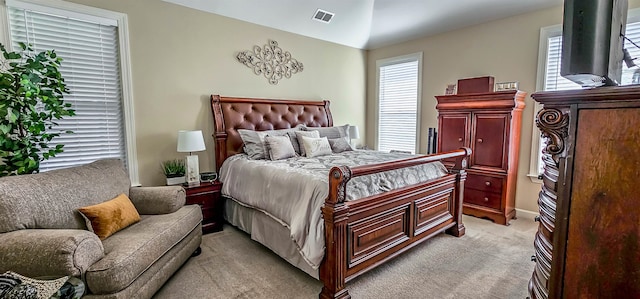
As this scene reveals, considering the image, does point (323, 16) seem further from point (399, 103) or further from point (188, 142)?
point (188, 142)

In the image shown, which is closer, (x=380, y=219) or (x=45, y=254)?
(x=45, y=254)

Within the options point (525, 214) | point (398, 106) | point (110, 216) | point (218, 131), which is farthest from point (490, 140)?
point (110, 216)

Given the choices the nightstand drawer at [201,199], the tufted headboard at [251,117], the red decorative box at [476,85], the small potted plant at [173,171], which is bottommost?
the nightstand drawer at [201,199]

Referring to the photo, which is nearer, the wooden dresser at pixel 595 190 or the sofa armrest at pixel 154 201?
the wooden dresser at pixel 595 190

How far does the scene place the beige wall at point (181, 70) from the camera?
328cm

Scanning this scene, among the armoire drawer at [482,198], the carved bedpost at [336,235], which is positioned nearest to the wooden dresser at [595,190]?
the carved bedpost at [336,235]

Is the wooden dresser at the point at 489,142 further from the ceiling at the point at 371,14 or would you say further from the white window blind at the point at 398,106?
the ceiling at the point at 371,14

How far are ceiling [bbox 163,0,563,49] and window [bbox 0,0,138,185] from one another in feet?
2.94

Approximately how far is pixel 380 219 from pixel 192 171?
7.22 feet

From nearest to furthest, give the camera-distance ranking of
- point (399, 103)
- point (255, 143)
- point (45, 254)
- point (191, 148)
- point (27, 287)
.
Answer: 1. point (27, 287)
2. point (45, 254)
3. point (191, 148)
4. point (255, 143)
5. point (399, 103)

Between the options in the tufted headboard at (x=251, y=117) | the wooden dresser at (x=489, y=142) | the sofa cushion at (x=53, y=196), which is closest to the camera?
the sofa cushion at (x=53, y=196)

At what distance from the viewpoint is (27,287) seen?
4.08 feet

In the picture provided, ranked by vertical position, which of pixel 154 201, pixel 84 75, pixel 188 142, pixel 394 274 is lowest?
pixel 394 274

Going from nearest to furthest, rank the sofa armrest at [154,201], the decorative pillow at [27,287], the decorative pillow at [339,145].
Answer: the decorative pillow at [27,287], the sofa armrest at [154,201], the decorative pillow at [339,145]
